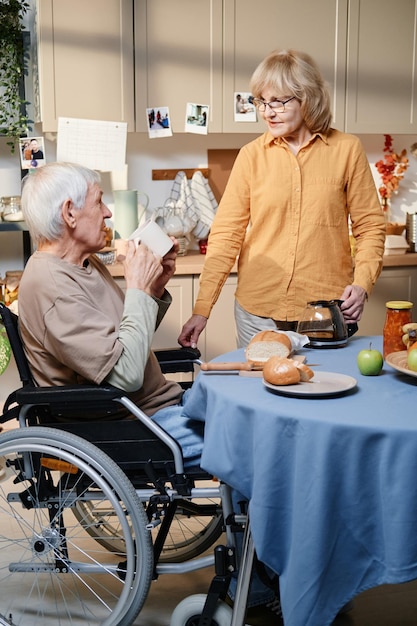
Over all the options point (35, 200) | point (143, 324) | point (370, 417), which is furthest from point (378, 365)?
point (35, 200)

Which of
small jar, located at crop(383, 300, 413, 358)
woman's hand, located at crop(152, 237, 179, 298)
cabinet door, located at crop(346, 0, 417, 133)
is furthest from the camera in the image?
cabinet door, located at crop(346, 0, 417, 133)

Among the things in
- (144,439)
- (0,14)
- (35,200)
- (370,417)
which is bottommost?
(144,439)

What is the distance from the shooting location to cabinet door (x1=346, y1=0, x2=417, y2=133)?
4.34 meters

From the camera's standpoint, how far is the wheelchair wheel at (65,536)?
206cm

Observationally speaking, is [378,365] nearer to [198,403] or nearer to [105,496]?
[198,403]

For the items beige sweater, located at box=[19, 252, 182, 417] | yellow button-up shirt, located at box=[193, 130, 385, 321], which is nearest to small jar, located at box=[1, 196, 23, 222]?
yellow button-up shirt, located at box=[193, 130, 385, 321]

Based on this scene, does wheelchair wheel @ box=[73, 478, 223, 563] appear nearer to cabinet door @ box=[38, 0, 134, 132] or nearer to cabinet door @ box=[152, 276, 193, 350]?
cabinet door @ box=[152, 276, 193, 350]

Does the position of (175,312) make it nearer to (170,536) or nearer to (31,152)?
(31,152)

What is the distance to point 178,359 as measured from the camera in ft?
8.44

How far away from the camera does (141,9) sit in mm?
4047

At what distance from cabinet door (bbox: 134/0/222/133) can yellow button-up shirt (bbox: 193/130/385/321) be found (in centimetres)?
139

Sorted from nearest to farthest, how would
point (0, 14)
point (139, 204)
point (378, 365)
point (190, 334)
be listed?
point (378, 365)
point (190, 334)
point (0, 14)
point (139, 204)

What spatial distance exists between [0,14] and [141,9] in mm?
622

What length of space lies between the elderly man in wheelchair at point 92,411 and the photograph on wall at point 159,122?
1859mm
